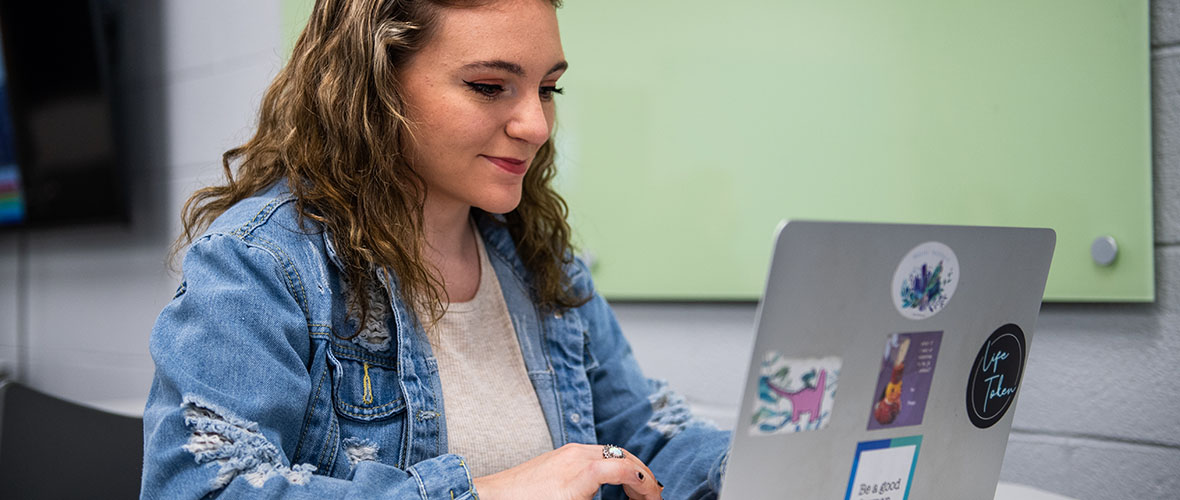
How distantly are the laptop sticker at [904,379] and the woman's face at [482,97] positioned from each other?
48 cm

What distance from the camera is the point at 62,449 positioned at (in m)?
1.07

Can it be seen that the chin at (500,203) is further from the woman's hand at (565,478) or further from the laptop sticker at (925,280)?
the laptop sticker at (925,280)

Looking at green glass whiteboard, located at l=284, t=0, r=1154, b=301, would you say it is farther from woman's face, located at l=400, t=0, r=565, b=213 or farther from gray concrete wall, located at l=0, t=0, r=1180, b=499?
woman's face, located at l=400, t=0, r=565, b=213

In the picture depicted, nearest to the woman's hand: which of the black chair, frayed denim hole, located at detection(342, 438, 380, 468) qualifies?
frayed denim hole, located at detection(342, 438, 380, 468)

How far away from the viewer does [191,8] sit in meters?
2.37

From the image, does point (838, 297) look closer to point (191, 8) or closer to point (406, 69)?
point (406, 69)

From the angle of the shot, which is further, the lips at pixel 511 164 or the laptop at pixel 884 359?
the lips at pixel 511 164

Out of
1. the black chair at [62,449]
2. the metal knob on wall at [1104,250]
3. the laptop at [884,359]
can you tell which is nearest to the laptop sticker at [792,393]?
the laptop at [884,359]

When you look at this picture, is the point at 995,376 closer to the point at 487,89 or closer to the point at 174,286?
the point at 487,89

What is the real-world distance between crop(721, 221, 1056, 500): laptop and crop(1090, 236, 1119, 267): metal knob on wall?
48cm

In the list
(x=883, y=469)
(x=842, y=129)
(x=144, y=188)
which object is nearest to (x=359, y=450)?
(x=883, y=469)

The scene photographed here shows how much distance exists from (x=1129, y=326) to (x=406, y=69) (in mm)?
984

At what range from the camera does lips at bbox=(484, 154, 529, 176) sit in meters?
1.00

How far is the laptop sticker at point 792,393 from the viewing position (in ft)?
2.00
